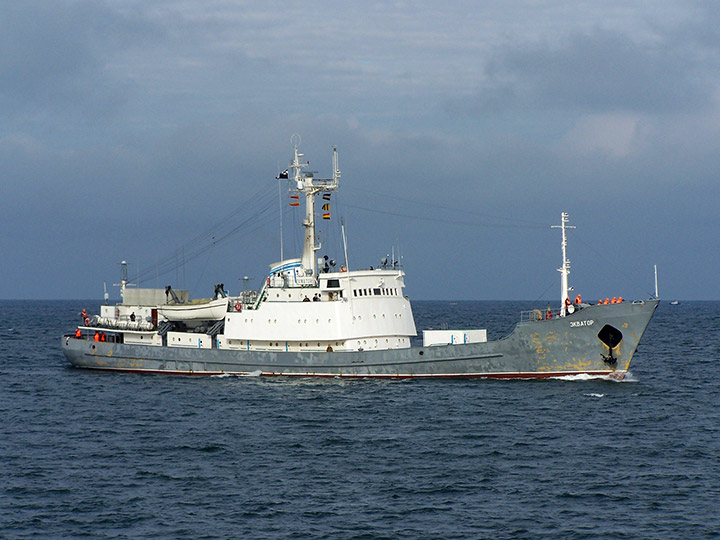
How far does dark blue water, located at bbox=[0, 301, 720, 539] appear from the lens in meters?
23.4

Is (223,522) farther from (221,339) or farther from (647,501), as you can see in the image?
(221,339)

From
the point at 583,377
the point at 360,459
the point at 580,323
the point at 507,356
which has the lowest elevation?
the point at 360,459

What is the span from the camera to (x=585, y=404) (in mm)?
39156

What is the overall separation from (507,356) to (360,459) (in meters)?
17.0

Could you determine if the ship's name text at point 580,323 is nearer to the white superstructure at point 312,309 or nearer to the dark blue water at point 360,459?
the dark blue water at point 360,459

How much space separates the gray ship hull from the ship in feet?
0.17

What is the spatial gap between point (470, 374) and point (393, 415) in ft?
31.8

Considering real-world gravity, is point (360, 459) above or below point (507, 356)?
below

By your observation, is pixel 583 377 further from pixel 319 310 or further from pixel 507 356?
pixel 319 310

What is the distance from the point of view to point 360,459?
3005 cm

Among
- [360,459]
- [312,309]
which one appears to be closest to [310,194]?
[312,309]

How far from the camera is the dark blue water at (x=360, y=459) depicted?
2341 cm

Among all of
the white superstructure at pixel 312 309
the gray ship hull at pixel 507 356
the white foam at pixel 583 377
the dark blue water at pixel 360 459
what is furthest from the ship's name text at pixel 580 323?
the white superstructure at pixel 312 309

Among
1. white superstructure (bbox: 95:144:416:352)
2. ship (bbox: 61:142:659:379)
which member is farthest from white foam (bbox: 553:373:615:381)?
white superstructure (bbox: 95:144:416:352)
